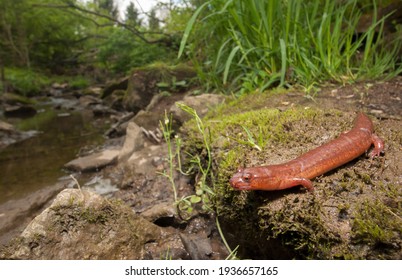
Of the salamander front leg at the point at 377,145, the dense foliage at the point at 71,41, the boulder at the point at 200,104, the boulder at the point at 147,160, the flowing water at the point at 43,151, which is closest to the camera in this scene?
the salamander front leg at the point at 377,145

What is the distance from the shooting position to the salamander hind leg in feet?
5.56

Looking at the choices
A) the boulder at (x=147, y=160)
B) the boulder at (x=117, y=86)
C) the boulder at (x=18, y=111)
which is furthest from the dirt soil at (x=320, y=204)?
the boulder at (x=18, y=111)

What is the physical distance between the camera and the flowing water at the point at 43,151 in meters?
4.82

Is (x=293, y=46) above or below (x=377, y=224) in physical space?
above

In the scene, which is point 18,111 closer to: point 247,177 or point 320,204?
point 247,177

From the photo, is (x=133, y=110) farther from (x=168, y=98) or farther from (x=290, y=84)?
(x=290, y=84)

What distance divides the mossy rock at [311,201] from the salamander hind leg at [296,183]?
0.06 metres

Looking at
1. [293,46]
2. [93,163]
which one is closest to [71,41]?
[93,163]

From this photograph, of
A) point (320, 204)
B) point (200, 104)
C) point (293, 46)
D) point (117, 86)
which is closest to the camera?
point (320, 204)

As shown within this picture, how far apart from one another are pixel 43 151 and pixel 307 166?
667 cm

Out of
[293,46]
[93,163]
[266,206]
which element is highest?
[293,46]

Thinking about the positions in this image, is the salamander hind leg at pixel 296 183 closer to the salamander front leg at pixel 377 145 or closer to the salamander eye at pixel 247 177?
the salamander eye at pixel 247 177

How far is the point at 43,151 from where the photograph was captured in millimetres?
6797

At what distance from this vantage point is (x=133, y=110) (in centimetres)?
A: 905
